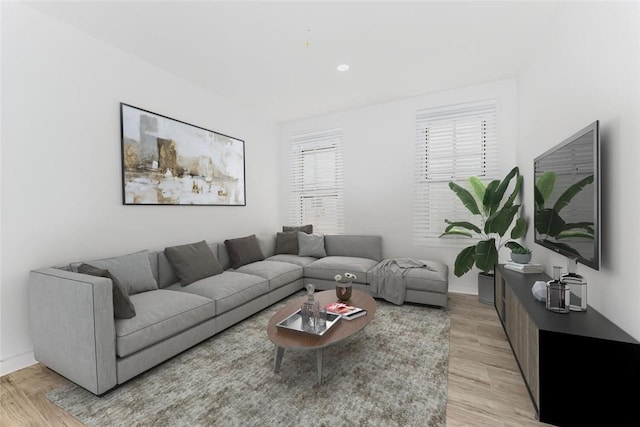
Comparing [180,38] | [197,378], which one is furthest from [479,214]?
[180,38]

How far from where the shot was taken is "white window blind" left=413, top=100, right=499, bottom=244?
3814 mm

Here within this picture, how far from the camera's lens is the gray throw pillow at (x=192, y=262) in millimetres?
2930

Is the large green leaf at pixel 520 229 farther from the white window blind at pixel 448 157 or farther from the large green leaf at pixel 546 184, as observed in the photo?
the large green leaf at pixel 546 184

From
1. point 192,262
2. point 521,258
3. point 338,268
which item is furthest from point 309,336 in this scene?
point 521,258

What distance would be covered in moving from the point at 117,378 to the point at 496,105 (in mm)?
4899

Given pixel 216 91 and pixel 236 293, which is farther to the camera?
pixel 216 91

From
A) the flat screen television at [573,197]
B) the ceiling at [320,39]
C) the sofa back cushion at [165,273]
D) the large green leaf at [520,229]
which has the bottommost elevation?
the sofa back cushion at [165,273]

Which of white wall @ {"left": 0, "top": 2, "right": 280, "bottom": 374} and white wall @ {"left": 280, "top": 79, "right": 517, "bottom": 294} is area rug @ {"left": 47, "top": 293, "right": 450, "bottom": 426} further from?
white wall @ {"left": 280, "top": 79, "right": 517, "bottom": 294}

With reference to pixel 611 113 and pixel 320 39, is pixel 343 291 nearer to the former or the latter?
pixel 611 113

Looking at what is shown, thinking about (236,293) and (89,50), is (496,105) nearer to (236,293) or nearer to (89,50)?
(236,293)

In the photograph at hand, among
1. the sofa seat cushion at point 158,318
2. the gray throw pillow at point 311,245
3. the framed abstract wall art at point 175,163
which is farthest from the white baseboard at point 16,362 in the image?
the gray throw pillow at point 311,245

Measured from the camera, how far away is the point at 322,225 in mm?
5023

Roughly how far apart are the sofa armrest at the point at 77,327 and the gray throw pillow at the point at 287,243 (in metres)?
2.78

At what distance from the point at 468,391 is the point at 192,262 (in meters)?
2.73
